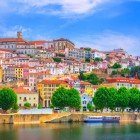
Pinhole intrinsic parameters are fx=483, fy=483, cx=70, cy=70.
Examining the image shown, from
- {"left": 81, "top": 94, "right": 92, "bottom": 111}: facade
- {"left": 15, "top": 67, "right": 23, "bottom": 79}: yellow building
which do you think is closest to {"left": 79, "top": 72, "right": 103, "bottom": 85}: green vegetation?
{"left": 15, "top": 67, "right": 23, "bottom": 79}: yellow building

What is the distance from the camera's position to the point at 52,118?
63719 millimetres

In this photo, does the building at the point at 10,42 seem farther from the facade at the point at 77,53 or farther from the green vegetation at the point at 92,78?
the green vegetation at the point at 92,78

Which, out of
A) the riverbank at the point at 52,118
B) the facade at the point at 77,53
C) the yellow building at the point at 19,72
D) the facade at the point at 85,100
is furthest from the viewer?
the facade at the point at 77,53

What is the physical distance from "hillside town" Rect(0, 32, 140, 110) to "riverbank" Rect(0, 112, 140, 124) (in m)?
16.1

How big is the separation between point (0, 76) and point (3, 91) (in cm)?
3943

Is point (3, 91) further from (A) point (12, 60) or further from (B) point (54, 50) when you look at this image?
(B) point (54, 50)

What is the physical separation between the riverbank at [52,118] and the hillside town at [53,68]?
16.1 metres

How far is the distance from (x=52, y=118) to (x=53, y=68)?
5529 centimetres

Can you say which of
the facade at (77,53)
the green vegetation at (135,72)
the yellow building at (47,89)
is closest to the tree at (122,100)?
the yellow building at (47,89)

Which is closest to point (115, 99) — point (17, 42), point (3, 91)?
point (3, 91)

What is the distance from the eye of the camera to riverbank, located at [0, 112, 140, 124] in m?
60.4

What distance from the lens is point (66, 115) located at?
6438 centimetres

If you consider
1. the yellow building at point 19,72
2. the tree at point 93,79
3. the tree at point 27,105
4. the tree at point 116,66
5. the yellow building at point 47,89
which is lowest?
the tree at point 27,105

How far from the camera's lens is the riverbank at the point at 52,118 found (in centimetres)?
6044
